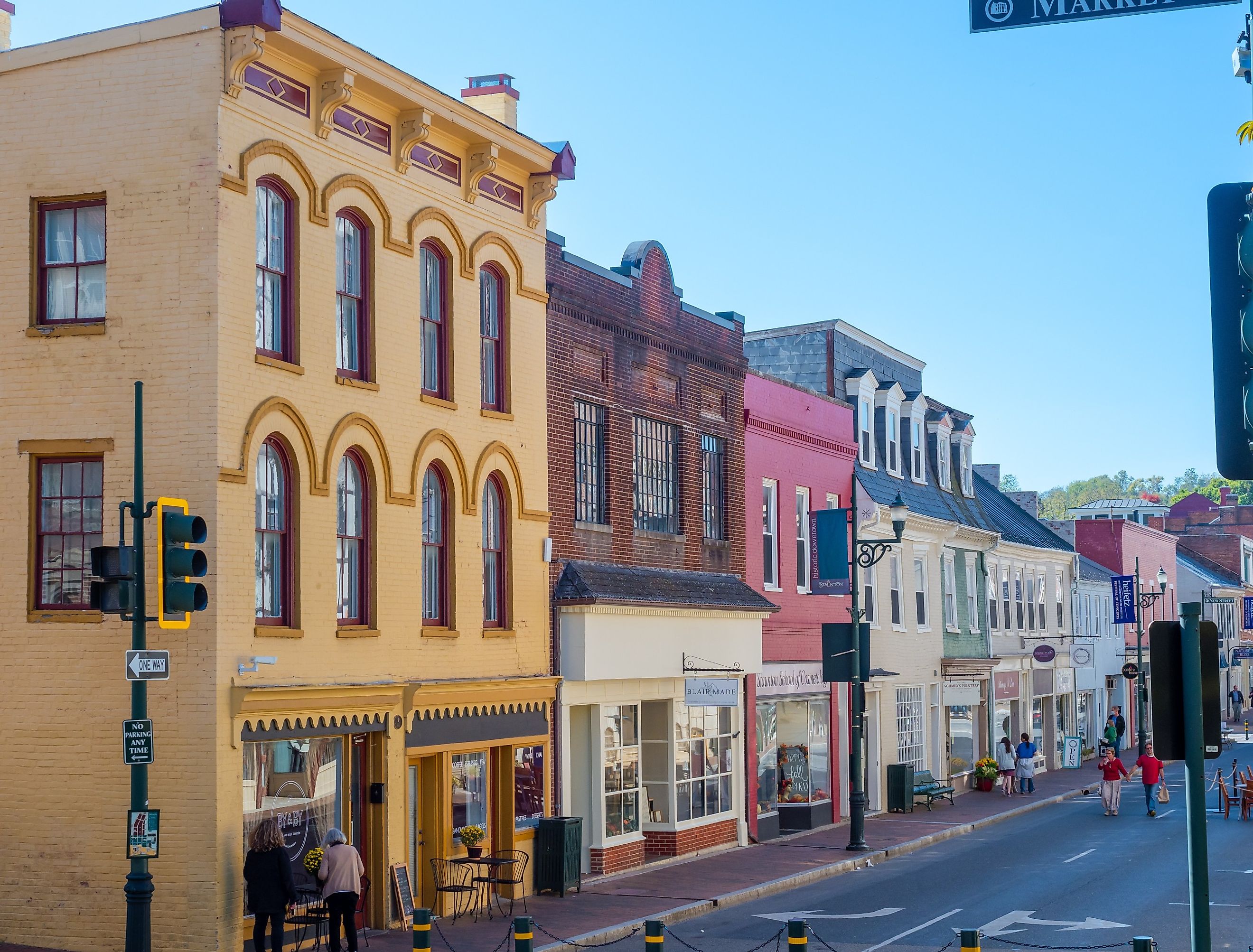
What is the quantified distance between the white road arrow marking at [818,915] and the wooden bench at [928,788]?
16.4m

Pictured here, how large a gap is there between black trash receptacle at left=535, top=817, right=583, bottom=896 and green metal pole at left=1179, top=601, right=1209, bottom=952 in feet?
49.1

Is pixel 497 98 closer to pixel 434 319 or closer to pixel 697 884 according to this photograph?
pixel 434 319

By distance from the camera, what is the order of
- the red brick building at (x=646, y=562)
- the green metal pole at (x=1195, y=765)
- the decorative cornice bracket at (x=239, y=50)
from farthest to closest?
1. the red brick building at (x=646, y=562)
2. the decorative cornice bracket at (x=239, y=50)
3. the green metal pole at (x=1195, y=765)

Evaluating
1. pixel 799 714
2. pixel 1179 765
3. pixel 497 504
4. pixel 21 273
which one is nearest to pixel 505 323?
pixel 497 504

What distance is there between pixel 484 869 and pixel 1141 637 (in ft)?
131

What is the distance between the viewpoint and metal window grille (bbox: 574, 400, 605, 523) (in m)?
25.0

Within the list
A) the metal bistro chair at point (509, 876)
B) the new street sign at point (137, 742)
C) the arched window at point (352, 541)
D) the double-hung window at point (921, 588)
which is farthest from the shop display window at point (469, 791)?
the double-hung window at point (921, 588)

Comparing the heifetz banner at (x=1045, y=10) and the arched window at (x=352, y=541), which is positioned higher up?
the heifetz banner at (x=1045, y=10)

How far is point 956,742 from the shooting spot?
43.2m

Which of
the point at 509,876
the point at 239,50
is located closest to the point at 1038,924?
the point at 509,876

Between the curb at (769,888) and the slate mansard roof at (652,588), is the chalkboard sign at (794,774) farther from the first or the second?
the slate mansard roof at (652,588)

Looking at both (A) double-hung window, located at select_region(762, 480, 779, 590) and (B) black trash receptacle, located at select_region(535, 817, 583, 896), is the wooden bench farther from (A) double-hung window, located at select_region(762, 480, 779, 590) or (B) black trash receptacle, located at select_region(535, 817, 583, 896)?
(B) black trash receptacle, located at select_region(535, 817, 583, 896)

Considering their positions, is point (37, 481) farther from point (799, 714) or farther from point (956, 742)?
point (956, 742)

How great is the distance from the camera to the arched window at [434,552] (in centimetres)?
2122
